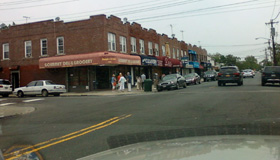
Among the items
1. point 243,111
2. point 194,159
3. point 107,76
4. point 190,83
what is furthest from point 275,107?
point 190,83

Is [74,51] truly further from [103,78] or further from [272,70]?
[272,70]

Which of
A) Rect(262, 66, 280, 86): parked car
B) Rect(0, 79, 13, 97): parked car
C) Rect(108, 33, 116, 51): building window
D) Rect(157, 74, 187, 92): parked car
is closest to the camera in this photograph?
Rect(262, 66, 280, 86): parked car

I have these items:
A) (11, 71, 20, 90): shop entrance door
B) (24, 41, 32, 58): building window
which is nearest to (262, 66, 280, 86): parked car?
(24, 41, 32, 58): building window

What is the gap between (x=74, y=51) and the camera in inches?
1029

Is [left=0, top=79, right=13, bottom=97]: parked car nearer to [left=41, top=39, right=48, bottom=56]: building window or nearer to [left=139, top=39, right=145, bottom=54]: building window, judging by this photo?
[left=41, top=39, right=48, bottom=56]: building window

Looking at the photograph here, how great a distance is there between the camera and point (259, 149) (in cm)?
314

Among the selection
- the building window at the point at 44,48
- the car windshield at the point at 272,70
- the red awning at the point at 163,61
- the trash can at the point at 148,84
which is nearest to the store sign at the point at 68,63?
the building window at the point at 44,48

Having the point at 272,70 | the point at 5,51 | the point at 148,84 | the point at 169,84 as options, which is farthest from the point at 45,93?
the point at 272,70

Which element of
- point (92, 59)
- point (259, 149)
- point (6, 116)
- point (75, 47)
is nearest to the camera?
point (259, 149)

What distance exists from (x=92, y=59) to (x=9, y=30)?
43.7 feet

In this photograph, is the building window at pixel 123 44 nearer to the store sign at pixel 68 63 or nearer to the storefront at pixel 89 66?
the storefront at pixel 89 66

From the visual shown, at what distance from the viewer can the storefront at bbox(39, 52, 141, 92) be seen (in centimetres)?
2336

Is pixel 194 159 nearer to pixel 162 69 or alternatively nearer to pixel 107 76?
pixel 107 76

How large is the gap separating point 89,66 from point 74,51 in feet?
7.71
